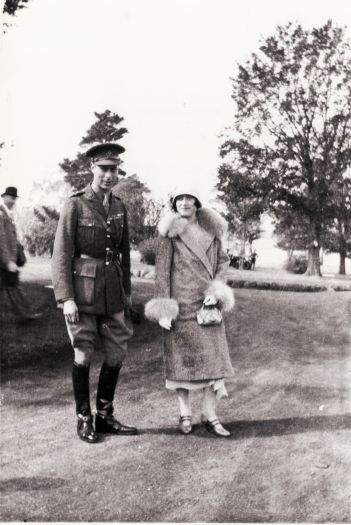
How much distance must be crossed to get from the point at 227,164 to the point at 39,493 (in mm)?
7629

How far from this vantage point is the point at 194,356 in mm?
3635

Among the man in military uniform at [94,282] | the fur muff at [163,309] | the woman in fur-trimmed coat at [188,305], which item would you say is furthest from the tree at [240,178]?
the fur muff at [163,309]

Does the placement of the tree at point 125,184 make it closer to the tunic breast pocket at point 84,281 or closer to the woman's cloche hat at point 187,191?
the woman's cloche hat at point 187,191

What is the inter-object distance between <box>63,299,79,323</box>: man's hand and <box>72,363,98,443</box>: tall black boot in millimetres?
326

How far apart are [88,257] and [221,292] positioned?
929 millimetres

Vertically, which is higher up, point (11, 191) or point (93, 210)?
point (11, 191)

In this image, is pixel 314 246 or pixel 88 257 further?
pixel 314 246

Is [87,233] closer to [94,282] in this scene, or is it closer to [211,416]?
[94,282]

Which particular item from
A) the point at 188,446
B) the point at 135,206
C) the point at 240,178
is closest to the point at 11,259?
the point at 135,206

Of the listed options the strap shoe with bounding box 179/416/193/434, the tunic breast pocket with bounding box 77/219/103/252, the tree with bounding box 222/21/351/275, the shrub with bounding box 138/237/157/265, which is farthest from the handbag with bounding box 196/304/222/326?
the shrub with bounding box 138/237/157/265

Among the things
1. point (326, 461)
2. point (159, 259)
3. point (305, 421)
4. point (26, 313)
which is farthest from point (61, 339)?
point (326, 461)

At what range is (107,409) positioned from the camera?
3.57m

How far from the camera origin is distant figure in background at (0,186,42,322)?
5902 mm

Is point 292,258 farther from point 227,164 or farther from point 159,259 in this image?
point 159,259
